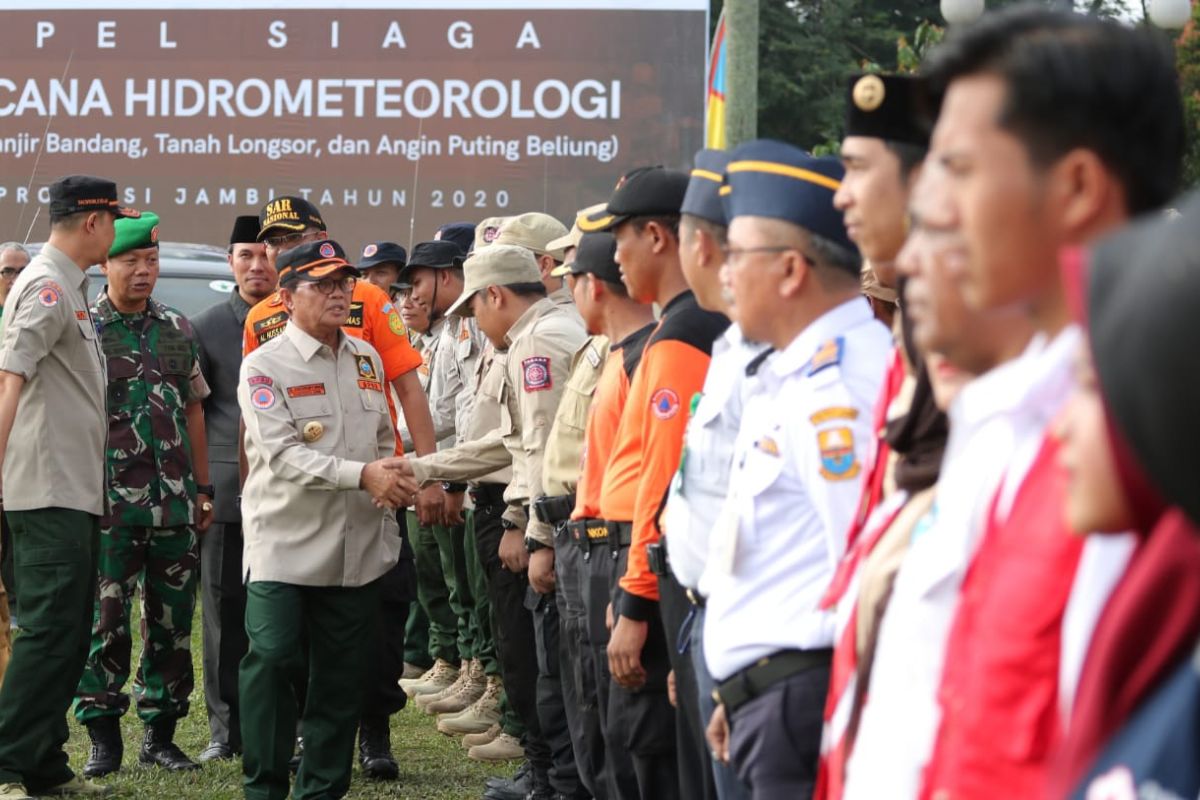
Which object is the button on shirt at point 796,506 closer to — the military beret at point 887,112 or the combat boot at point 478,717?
the military beret at point 887,112

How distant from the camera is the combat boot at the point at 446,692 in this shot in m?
8.86

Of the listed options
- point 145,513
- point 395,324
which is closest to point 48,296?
point 145,513

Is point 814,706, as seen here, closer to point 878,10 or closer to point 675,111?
Answer: point 675,111

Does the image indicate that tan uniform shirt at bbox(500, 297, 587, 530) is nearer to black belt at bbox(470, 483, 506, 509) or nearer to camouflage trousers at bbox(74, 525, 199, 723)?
black belt at bbox(470, 483, 506, 509)

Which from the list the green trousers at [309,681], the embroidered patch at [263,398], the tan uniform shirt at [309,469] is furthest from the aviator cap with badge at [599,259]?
the green trousers at [309,681]

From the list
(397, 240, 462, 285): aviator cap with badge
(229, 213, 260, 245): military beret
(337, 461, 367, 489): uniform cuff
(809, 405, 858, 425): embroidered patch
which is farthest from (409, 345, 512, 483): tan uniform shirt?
(809, 405, 858, 425): embroidered patch

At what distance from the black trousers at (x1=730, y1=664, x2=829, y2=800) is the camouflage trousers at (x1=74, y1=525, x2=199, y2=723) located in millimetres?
4544

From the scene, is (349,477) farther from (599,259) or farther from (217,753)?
(217,753)

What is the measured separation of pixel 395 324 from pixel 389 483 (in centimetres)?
146

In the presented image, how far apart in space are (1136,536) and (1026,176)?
1.50 ft

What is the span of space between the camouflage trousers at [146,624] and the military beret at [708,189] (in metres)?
3.84

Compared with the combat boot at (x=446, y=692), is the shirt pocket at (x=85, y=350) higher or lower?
higher

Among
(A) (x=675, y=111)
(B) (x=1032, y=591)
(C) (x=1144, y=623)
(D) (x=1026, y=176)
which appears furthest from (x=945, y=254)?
(A) (x=675, y=111)

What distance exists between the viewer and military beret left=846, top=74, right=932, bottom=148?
2828 mm
